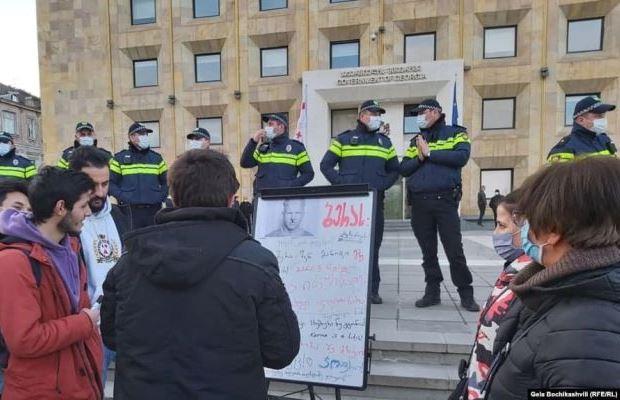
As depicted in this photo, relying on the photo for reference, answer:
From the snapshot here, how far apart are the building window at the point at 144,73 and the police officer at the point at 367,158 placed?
17384mm

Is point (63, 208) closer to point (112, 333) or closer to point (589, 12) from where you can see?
point (112, 333)

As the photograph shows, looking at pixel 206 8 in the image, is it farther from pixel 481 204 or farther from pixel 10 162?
pixel 481 204

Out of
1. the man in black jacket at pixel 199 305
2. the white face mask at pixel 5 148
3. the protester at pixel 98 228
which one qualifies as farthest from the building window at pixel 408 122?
the man in black jacket at pixel 199 305

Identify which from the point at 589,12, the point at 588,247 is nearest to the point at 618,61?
the point at 589,12

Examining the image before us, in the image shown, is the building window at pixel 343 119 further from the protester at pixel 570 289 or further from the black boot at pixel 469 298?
the protester at pixel 570 289

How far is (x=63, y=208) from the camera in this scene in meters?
1.87

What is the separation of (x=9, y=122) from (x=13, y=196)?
4790cm

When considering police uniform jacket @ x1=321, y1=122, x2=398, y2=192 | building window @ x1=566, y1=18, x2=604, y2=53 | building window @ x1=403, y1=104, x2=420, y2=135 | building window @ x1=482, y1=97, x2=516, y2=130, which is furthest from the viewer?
building window @ x1=403, y1=104, x2=420, y2=135

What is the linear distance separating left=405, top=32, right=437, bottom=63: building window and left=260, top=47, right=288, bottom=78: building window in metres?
5.43

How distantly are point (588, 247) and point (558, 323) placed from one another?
21 centimetres

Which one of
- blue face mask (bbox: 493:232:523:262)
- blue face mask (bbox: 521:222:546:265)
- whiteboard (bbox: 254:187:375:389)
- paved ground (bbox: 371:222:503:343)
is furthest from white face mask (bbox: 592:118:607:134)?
blue face mask (bbox: 521:222:546:265)

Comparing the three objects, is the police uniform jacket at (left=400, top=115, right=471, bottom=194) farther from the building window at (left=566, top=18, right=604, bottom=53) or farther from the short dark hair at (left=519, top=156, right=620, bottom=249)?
the building window at (left=566, top=18, right=604, bottom=53)

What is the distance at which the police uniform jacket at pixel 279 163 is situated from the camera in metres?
5.00

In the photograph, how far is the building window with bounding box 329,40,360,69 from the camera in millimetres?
17422
